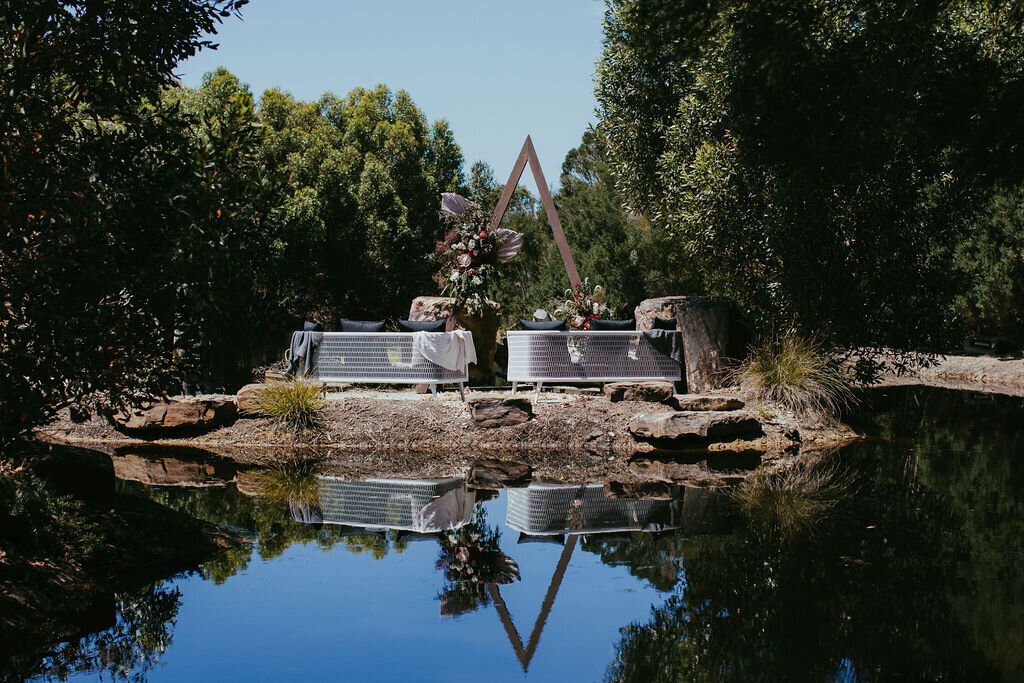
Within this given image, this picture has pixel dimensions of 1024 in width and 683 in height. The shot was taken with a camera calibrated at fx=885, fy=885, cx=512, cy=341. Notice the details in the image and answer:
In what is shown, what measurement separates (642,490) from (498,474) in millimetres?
1471

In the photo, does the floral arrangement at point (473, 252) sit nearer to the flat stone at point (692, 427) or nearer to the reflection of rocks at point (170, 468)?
the flat stone at point (692, 427)

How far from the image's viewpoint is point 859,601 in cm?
431

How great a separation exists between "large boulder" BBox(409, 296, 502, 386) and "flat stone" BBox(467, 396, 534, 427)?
3.30m

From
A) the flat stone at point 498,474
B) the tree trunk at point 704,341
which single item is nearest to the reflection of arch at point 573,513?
the flat stone at point 498,474

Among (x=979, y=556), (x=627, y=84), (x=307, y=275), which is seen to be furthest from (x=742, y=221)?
(x=307, y=275)

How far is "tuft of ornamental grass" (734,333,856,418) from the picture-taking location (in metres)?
10.3

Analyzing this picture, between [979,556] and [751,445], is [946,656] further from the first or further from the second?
[751,445]

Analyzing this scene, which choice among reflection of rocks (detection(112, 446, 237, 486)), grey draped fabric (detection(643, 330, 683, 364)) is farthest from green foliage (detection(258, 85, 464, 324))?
grey draped fabric (detection(643, 330, 683, 364))

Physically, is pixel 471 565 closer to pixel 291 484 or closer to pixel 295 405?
pixel 291 484

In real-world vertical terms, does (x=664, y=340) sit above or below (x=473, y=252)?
below

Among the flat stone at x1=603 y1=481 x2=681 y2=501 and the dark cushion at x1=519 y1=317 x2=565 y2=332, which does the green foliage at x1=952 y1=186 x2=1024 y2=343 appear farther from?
the flat stone at x1=603 y1=481 x2=681 y2=501

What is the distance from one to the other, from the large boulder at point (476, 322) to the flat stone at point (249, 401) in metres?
3.37

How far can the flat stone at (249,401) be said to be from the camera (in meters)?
9.93

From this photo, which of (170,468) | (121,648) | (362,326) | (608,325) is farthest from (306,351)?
(121,648)
